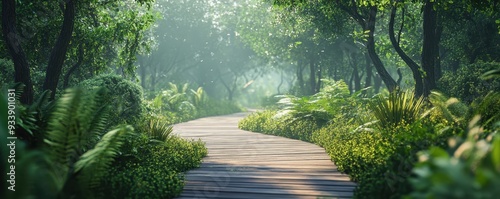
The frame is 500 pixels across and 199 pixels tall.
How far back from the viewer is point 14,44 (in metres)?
8.64

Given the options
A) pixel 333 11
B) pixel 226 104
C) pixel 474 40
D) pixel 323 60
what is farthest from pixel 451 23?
pixel 226 104

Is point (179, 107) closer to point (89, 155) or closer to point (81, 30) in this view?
point (81, 30)

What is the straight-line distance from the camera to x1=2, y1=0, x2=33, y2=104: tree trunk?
859 centimetres

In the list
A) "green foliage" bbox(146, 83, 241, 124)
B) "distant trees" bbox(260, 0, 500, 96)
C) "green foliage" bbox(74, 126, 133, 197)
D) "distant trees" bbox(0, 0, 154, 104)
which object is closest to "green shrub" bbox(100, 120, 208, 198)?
"green foliage" bbox(74, 126, 133, 197)

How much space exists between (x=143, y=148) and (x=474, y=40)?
13.7 meters

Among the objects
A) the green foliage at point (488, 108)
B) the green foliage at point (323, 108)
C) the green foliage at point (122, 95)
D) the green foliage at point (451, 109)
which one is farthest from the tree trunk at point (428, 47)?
the green foliage at point (122, 95)

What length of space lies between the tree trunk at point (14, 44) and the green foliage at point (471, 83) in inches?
435

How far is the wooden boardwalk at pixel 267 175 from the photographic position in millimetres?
6523

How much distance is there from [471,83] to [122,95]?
384 inches

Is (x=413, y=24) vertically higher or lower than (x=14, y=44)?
higher

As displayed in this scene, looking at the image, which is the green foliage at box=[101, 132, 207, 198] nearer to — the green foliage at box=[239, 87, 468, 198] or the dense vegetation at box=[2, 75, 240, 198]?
the dense vegetation at box=[2, 75, 240, 198]

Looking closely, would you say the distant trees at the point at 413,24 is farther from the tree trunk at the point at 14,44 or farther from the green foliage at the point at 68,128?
the green foliage at the point at 68,128

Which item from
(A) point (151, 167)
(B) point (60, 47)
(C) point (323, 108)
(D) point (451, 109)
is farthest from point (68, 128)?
(C) point (323, 108)

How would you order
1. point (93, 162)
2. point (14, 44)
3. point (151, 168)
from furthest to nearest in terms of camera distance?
1. point (14, 44)
2. point (151, 168)
3. point (93, 162)
